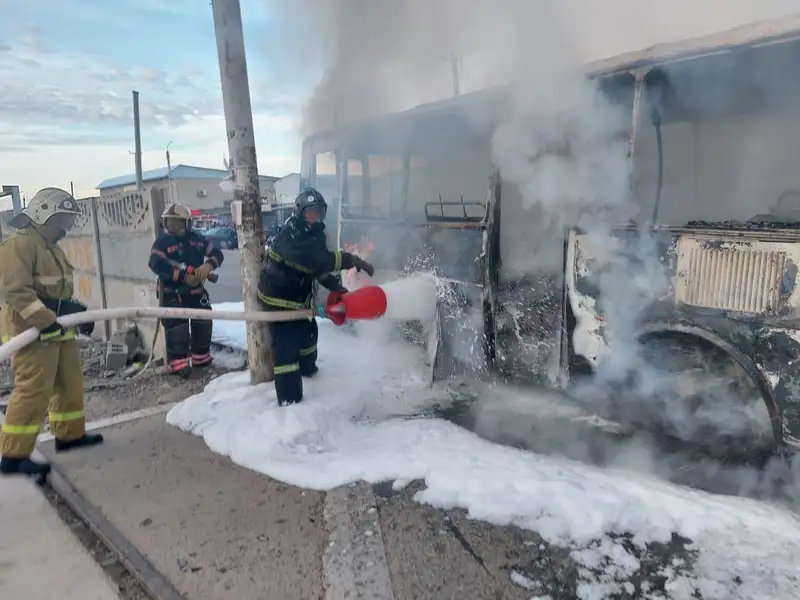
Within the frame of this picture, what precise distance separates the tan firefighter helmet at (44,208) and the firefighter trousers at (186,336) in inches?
75.3

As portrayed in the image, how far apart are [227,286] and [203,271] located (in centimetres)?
853

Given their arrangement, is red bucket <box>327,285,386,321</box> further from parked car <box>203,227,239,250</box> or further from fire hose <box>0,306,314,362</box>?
parked car <box>203,227,239,250</box>

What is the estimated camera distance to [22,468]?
383cm

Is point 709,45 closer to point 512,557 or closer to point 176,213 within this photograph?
point 512,557

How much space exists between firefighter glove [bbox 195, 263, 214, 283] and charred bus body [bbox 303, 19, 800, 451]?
2.68 metres

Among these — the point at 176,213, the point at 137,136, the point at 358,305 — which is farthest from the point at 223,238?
the point at 358,305

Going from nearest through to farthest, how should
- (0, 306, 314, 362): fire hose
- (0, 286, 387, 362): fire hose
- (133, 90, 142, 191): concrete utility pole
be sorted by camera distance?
(0, 306, 314, 362): fire hose < (0, 286, 387, 362): fire hose < (133, 90, 142, 191): concrete utility pole

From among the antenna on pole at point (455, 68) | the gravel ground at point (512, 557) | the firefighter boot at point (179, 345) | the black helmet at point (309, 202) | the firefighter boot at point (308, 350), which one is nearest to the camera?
the gravel ground at point (512, 557)

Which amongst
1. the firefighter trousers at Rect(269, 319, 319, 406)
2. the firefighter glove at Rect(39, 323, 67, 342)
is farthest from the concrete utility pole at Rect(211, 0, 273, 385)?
the firefighter glove at Rect(39, 323, 67, 342)

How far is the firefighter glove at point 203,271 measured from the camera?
5902 mm

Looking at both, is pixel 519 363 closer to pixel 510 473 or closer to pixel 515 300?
pixel 515 300

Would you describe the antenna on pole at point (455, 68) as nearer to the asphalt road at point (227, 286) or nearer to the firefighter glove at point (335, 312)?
the firefighter glove at point (335, 312)

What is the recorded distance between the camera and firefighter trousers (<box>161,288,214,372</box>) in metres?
5.95

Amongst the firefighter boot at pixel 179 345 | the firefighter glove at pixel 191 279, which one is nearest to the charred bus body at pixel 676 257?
the firefighter glove at pixel 191 279
